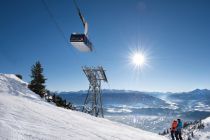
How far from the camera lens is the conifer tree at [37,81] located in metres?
47.3

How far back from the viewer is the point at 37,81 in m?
49.0

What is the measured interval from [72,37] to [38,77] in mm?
29119

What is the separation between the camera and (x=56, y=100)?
53.0 m

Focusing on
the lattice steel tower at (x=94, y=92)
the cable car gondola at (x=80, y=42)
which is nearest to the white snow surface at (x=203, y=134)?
the lattice steel tower at (x=94, y=92)

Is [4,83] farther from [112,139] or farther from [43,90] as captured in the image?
[112,139]

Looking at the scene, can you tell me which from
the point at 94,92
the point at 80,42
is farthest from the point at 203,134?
the point at 80,42

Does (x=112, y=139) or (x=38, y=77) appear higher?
(x=38, y=77)

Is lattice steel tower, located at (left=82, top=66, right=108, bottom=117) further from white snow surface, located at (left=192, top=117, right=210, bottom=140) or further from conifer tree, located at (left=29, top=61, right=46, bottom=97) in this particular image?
white snow surface, located at (left=192, top=117, right=210, bottom=140)

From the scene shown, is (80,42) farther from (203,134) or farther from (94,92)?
(203,134)

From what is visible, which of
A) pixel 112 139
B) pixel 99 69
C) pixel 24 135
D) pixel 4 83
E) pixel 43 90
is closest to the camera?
pixel 24 135

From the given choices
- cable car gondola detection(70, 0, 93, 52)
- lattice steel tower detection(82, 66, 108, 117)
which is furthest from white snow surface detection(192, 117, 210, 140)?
cable car gondola detection(70, 0, 93, 52)

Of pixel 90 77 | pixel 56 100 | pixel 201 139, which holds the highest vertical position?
pixel 90 77

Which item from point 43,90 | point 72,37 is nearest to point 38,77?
point 43,90

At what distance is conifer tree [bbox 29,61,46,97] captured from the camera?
47.3m
